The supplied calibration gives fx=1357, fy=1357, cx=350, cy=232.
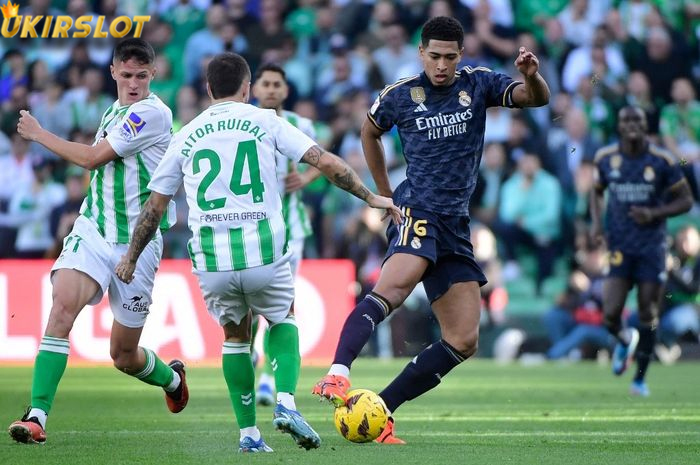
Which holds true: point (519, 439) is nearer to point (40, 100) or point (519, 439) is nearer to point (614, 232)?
point (614, 232)

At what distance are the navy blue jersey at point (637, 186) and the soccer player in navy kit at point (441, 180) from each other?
5350mm

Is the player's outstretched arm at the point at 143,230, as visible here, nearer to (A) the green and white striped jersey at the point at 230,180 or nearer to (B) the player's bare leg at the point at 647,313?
(A) the green and white striped jersey at the point at 230,180

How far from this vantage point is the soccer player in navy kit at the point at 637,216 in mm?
12672

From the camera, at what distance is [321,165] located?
691 centimetres

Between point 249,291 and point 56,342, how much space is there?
1393 mm

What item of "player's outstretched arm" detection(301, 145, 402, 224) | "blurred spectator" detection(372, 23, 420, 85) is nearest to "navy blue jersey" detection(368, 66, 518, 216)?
"player's outstretched arm" detection(301, 145, 402, 224)

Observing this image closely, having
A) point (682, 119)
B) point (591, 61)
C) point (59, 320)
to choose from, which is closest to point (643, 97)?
point (682, 119)

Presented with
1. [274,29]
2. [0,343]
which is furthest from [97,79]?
[0,343]

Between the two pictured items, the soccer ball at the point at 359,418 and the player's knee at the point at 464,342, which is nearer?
the soccer ball at the point at 359,418

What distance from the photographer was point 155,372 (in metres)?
8.51

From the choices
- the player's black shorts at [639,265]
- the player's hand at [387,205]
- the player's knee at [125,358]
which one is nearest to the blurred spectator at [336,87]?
the player's black shorts at [639,265]

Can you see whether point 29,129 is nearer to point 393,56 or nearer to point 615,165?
point 615,165

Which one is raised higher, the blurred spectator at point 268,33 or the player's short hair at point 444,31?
the blurred spectator at point 268,33

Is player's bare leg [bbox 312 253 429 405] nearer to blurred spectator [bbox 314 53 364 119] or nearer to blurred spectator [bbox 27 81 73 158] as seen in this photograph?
blurred spectator [bbox 314 53 364 119]
